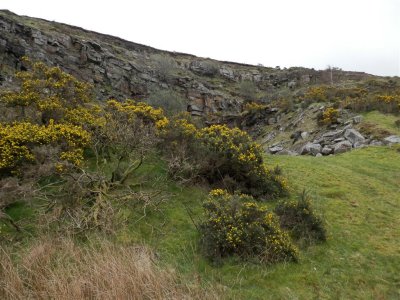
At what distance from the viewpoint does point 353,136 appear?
77.6ft

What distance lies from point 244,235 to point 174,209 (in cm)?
305

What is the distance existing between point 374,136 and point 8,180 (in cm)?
2199

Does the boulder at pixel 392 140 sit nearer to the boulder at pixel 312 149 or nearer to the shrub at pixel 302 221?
the boulder at pixel 312 149

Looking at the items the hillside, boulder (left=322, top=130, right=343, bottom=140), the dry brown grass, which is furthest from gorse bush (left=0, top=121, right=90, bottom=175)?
boulder (left=322, top=130, right=343, bottom=140)

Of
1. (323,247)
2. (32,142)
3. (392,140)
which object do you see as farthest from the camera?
(392,140)

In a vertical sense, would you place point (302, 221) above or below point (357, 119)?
below

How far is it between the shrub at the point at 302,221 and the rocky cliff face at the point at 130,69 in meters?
35.7

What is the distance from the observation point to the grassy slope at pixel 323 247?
6.79m

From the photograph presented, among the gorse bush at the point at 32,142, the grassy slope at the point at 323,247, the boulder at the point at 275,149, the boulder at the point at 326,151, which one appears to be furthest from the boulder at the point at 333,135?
the gorse bush at the point at 32,142

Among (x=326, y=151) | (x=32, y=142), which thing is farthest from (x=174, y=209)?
(x=326, y=151)

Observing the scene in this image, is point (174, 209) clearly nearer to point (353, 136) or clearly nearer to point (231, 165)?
point (231, 165)

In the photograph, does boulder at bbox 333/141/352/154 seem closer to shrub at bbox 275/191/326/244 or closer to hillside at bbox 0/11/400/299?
hillside at bbox 0/11/400/299

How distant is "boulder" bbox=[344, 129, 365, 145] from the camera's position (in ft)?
74.9

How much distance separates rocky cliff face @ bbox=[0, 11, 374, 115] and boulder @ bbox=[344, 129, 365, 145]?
1216 inches
